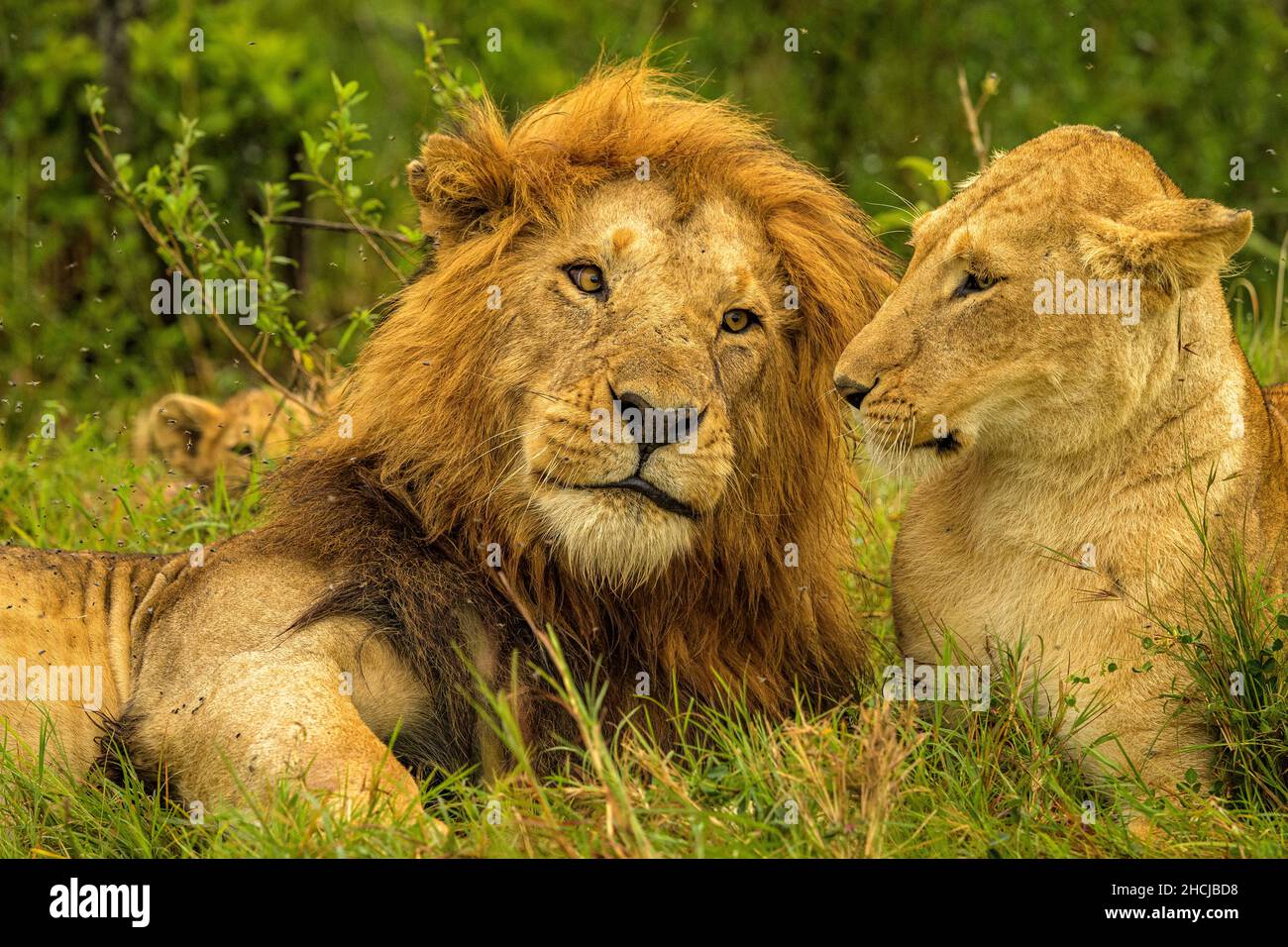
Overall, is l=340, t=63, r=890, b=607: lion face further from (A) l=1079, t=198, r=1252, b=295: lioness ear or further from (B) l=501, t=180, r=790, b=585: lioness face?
(A) l=1079, t=198, r=1252, b=295: lioness ear

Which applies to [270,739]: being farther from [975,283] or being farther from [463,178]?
[975,283]

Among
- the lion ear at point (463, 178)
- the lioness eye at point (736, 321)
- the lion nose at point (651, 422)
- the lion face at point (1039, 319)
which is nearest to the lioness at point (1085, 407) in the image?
the lion face at point (1039, 319)

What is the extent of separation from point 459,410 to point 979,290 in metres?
1.09

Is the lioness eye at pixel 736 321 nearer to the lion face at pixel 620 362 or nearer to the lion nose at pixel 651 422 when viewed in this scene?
the lion face at pixel 620 362

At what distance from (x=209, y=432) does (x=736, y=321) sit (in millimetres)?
3117

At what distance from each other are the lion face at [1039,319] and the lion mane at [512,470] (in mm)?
333

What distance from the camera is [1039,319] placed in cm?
320

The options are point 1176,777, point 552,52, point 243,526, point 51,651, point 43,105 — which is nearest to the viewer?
point 1176,777

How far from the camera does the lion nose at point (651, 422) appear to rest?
306 cm

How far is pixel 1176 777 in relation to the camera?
10.6 feet

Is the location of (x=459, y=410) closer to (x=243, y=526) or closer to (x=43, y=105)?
(x=243, y=526)

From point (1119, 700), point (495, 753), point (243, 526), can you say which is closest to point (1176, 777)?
point (1119, 700)

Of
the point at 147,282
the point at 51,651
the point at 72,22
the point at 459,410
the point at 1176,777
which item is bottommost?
the point at 1176,777

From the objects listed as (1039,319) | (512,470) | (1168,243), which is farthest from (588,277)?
(1168,243)
